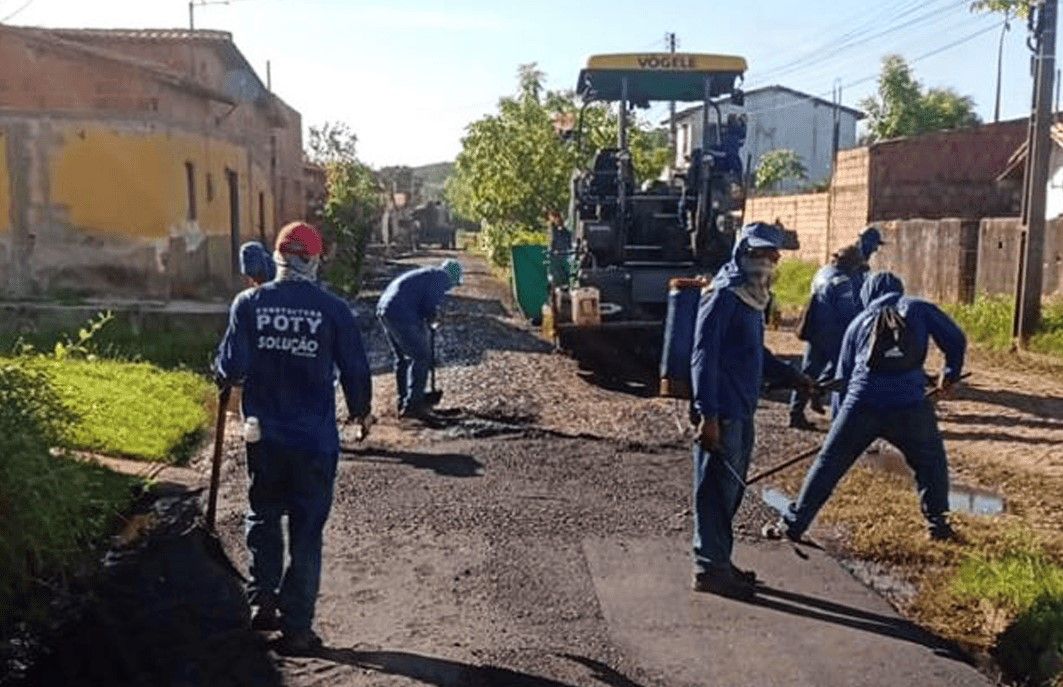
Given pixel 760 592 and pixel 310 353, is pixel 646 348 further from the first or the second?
pixel 310 353

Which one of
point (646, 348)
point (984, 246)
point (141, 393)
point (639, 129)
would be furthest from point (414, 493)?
point (639, 129)

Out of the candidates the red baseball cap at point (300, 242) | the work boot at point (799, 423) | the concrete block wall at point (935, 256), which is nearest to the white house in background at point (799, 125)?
the concrete block wall at point (935, 256)

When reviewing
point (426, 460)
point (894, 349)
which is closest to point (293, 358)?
point (894, 349)

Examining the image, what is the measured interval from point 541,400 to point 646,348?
179cm

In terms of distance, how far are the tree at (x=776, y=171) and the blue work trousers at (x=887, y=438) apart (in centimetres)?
3258

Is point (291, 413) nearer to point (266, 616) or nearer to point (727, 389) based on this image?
point (266, 616)

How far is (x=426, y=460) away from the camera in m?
8.03

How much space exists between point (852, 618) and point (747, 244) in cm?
181

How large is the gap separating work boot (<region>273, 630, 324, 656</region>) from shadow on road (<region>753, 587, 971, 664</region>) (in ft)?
6.94

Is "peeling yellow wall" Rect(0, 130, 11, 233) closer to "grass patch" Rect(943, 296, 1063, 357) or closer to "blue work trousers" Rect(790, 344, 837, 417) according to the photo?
"blue work trousers" Rect(790, 344, 837, 417)

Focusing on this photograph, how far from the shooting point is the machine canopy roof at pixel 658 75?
38.9 ft

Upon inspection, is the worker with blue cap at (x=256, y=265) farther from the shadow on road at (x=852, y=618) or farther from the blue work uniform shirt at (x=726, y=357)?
the shadow on road at (x=852, y=618)

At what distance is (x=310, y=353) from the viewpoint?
464 cm

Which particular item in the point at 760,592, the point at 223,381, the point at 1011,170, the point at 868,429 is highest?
the point at 1011,170
